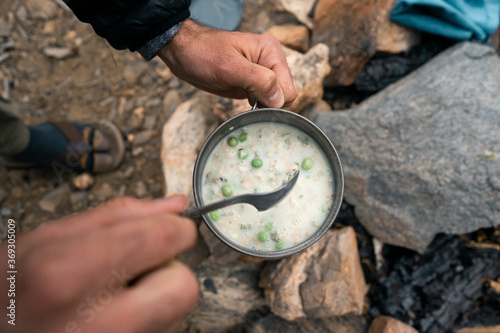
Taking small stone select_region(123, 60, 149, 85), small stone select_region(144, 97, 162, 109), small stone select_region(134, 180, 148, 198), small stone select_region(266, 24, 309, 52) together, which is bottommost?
small stone select_region(134, 180, 148, 198)

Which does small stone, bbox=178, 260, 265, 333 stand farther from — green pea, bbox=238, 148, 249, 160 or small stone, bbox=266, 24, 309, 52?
small stone, bbox=266, 24, 309, 52

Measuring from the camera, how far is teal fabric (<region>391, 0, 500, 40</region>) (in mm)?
2664

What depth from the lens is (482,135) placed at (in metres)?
2.26

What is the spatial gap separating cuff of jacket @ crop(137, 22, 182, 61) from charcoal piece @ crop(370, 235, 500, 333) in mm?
2286

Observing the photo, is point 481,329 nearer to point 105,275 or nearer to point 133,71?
point 105,275

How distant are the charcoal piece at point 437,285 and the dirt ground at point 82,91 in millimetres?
2105

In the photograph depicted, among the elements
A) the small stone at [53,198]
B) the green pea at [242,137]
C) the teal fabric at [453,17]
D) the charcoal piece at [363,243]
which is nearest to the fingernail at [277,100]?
the green pea at [242,137]

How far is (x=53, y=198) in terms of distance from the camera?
3.03 meters

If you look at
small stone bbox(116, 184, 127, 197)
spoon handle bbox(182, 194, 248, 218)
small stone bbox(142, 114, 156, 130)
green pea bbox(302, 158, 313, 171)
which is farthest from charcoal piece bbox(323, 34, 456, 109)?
small stone bbox(116, 184, 127, 197)

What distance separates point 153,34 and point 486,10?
103 inches

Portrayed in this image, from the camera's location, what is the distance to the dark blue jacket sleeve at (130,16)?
1733 millimetres

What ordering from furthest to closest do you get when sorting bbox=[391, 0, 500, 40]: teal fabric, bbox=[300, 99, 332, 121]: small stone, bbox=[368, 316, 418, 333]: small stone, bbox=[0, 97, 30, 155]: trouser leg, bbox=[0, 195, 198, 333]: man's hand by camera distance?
1. bbox=[300, 99, 332, 121]: small stone
2. bbox=[391, 0, 500, 40]: teal fabric
3. bbox=[0, 97, 30, 155]: trouser leg
4. bbox=[368, 316, 418, 333]: small stone
5. bbox=[0, 195, 198, 333]: man's hand

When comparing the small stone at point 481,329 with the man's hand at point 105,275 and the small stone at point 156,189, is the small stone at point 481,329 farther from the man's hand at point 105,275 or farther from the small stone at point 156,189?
the small stone at point 156,189

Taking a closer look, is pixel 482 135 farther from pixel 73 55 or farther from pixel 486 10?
pixel 73 55
